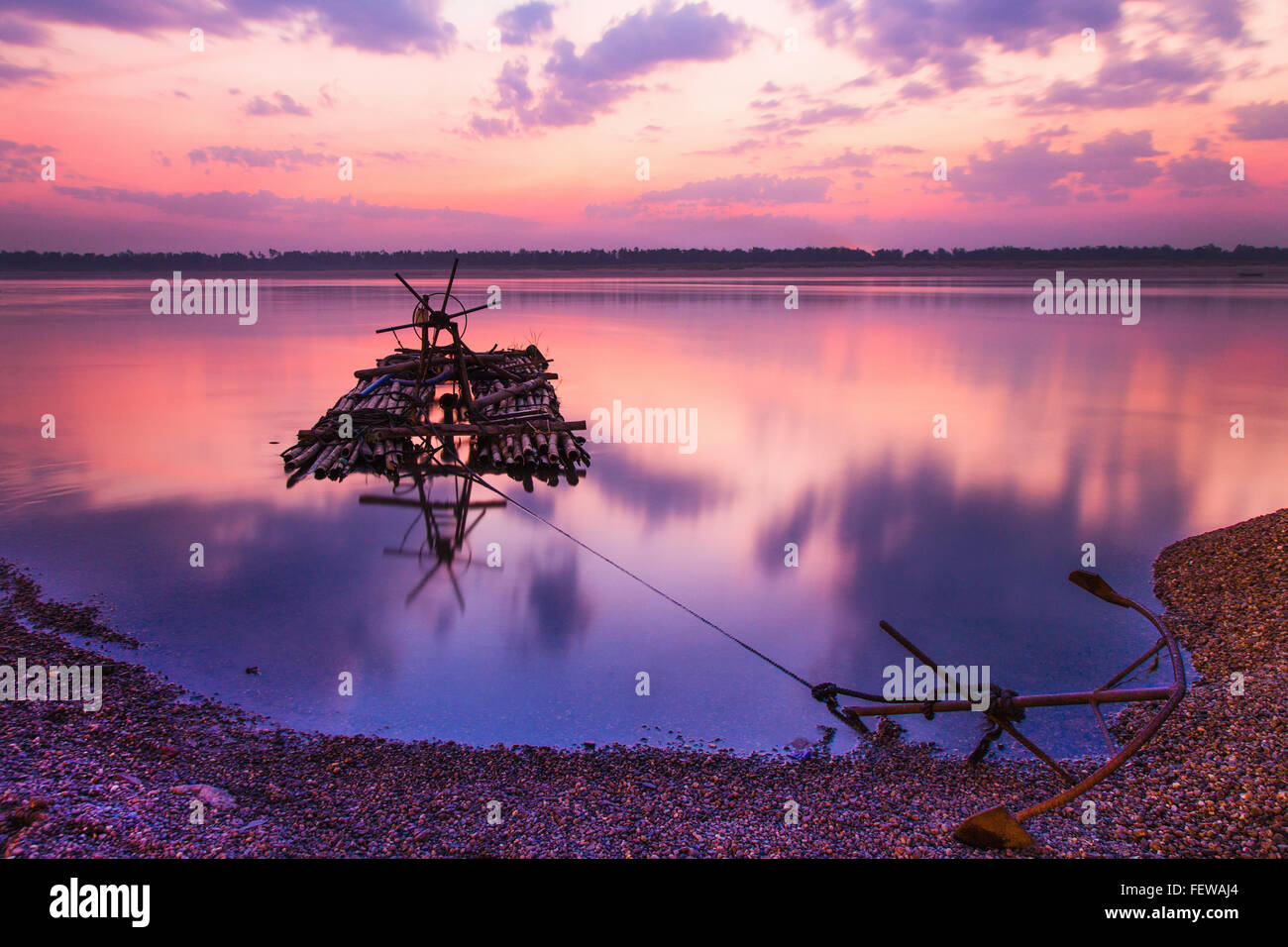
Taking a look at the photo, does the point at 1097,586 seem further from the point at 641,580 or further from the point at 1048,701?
the point at 641,580

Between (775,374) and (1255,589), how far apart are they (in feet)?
70.4

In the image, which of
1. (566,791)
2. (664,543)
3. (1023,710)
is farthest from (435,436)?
(1023,710)

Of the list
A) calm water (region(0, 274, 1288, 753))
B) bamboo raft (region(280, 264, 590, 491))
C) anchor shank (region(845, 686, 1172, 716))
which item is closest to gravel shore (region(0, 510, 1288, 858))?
anchor shank (region(845, 686, 1172, 716))

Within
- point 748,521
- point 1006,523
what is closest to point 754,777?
point 748,521

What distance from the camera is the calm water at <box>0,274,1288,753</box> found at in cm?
704

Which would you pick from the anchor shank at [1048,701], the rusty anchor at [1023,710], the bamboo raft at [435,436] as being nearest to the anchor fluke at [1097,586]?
the rusty anchor at [1023,710]

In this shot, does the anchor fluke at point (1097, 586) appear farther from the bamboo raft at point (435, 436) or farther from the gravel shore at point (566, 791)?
the bamboo raft at point (435, 436)

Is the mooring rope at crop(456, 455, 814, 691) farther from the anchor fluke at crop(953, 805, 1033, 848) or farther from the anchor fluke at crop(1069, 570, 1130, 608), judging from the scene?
the anchor fluke at crop(1069, 570, 1130, 608)

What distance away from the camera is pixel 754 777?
543 centimetres

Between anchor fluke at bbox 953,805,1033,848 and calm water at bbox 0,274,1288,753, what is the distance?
1660 millimetres

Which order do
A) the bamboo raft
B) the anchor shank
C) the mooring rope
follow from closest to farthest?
the anchor shank < the mooring rope < the bamboo raft

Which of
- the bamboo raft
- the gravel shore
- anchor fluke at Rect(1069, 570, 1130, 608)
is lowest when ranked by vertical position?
the gravel shore

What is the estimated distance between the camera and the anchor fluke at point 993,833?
14.2 feet
